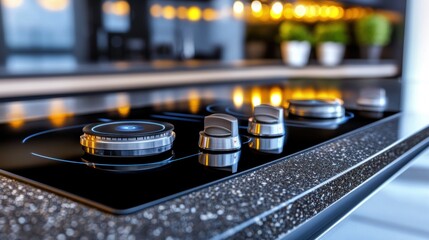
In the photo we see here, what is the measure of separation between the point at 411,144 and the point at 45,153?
546 mm

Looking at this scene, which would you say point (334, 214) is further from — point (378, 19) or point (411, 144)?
point (378, 19)

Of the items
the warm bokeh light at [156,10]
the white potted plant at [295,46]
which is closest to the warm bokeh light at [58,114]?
the warm bokeh light at [156,10]

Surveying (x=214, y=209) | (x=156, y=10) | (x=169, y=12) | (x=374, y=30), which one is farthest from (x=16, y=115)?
(x=374, y=30)

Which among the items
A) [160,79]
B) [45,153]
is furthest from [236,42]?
[45,153]

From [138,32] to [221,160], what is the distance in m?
3.31

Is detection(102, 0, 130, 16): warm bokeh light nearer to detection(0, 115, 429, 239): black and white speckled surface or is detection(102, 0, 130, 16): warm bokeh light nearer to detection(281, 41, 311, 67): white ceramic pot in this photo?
detection(281, 41, 311, 67): white ceramic pot

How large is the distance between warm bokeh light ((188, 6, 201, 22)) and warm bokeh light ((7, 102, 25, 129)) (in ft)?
10.2

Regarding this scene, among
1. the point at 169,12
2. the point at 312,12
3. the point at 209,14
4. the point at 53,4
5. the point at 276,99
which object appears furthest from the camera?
the point at 312,12

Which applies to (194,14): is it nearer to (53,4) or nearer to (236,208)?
(53,4)

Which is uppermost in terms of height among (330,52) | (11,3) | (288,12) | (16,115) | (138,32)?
(288,12)

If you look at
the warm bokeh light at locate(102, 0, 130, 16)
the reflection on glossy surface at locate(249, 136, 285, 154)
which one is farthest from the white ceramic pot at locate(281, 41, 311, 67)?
the reflection on glossy surface at locate(249, 136, 285, 154)

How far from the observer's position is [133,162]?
447mm

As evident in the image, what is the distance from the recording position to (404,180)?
690 mm

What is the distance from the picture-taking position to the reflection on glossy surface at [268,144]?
52cm
